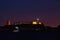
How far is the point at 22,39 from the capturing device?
35.6ft

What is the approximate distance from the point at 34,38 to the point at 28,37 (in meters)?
0.36

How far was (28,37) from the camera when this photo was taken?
11.1m

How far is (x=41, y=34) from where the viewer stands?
1122cm

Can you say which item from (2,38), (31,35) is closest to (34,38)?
(31,35)

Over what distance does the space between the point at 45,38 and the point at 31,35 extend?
0.89 meters

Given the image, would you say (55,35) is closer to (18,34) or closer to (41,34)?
(41,34)

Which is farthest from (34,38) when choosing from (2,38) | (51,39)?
(2,38)

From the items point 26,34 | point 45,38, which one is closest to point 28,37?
point 26,34

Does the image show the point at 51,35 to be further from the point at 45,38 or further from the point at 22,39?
the point at 22,39

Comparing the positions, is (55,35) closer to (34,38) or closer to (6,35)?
(34,38)

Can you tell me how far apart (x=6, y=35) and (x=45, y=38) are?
229 cm

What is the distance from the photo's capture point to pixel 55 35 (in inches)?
436

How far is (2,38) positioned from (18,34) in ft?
3.31

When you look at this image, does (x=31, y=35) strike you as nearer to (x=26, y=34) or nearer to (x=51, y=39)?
(x=26, y=34)
